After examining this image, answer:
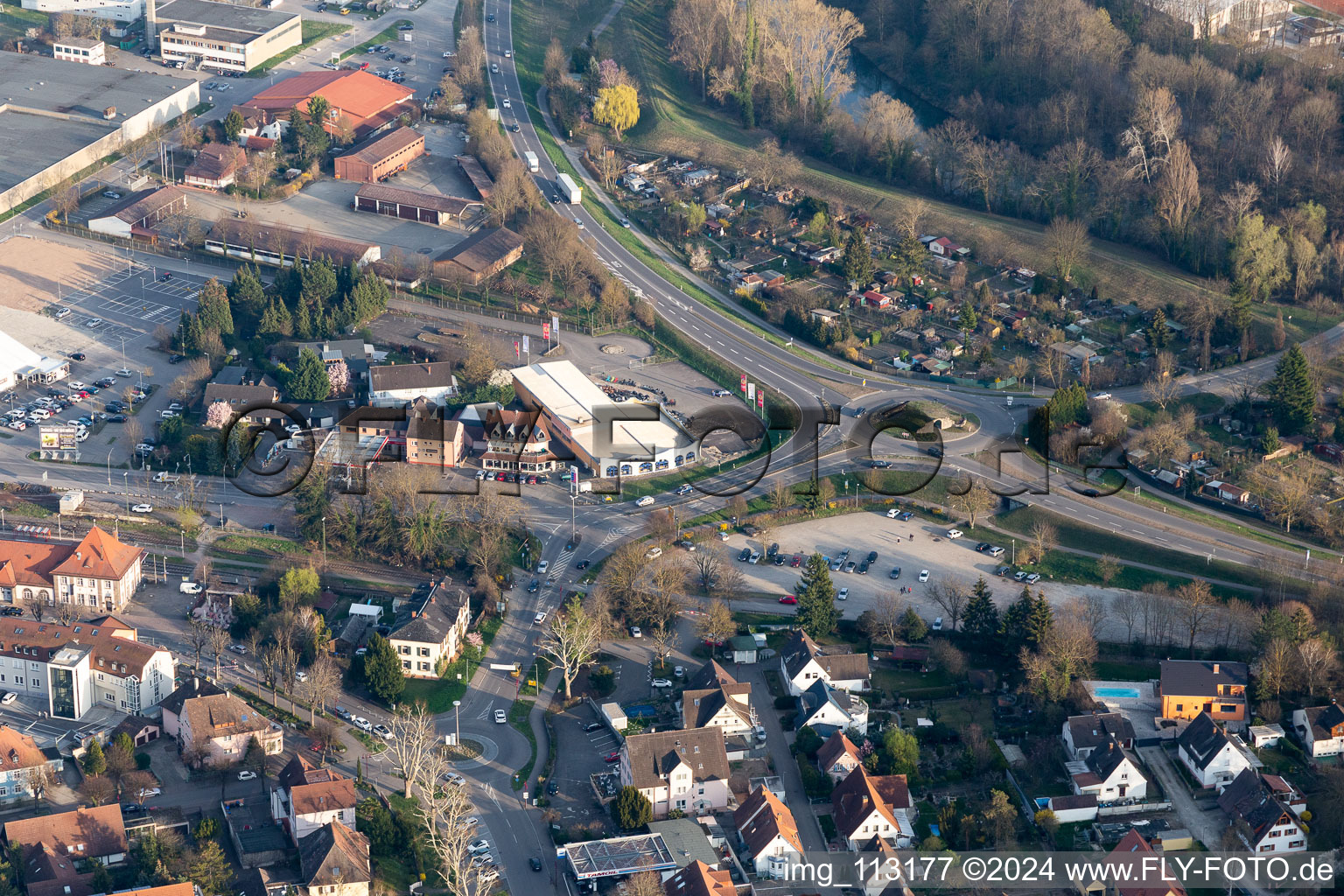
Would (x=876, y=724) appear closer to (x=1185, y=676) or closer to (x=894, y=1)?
(x=1185, y=676)

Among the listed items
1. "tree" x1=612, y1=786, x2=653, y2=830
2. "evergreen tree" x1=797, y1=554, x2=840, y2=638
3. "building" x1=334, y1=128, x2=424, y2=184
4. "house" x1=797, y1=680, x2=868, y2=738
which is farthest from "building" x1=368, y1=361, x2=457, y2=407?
"tree" x1=612, y1=786, x2=653, y2=830

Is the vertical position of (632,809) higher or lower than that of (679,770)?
lower

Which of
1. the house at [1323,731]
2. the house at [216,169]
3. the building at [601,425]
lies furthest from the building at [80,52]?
the house at [1323,731]

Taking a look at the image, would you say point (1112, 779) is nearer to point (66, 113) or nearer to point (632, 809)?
point (632, 809)

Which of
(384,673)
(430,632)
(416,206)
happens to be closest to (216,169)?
(416,206)

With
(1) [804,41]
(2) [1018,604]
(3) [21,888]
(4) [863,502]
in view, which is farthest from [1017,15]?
(3) [21,888]

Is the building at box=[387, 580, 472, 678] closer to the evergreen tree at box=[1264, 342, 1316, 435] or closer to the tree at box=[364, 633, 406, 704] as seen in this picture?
the tree at box=[364, 633, 406, 704]
